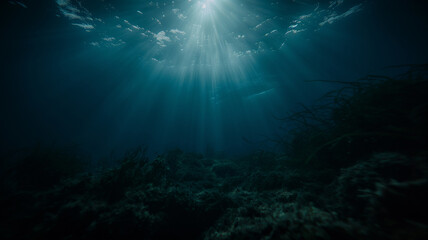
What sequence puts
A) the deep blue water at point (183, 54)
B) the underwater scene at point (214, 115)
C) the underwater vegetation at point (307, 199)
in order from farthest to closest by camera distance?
the deep blue water at point (183, 54), the underwater scene at point (214, 115), the underwater vegetation at point (307, 199)

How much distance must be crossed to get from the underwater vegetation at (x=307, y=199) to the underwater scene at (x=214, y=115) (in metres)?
0.02

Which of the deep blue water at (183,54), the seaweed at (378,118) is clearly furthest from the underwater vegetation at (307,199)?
the deep blue water at (183,54)

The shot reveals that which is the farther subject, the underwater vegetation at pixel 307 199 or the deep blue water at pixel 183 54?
the deep blue water at pixel 183 54

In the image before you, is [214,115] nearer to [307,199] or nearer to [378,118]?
[378,118]

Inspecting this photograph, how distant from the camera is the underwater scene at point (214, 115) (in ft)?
5.11

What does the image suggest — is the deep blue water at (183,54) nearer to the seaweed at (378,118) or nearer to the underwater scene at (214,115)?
the underwater scene at (214,115)

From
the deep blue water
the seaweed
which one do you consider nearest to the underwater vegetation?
the seaweed

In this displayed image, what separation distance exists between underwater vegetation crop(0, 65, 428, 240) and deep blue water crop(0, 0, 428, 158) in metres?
2.29

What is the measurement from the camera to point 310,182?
238cm

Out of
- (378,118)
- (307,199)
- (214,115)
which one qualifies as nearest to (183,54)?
(378,118)

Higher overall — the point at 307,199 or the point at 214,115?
the point at 214,115

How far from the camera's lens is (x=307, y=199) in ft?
6.16

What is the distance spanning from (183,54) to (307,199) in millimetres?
15634

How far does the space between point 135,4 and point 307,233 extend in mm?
13418
